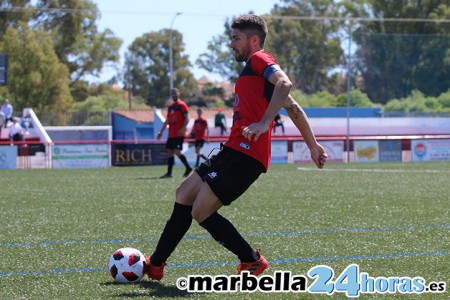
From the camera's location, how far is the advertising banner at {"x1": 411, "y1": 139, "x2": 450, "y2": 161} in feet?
97.5

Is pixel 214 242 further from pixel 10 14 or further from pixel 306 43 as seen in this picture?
pixel 306 43

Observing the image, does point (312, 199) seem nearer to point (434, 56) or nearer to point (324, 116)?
point (434, 56)

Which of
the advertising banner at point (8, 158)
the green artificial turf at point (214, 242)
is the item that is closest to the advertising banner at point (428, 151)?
the advertising banner at point (8, 158)

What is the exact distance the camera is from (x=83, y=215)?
10430 mm

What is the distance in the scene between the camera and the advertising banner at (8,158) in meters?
Answer: 26.4

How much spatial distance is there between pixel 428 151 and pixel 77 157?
12635 millimetres

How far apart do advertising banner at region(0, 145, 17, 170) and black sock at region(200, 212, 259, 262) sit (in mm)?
21856

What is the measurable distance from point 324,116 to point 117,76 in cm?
5302

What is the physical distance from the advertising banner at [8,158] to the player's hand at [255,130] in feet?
73.5

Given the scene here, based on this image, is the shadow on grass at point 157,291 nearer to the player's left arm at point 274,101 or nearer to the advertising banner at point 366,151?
the player's left arm at point 274,101

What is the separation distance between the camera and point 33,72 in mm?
53812

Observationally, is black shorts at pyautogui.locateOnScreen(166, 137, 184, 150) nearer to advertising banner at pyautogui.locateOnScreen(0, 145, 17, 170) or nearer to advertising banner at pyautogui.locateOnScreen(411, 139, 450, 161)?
advertising banner at pyautogui.locateOnScreen(0, 145, 17, 170)

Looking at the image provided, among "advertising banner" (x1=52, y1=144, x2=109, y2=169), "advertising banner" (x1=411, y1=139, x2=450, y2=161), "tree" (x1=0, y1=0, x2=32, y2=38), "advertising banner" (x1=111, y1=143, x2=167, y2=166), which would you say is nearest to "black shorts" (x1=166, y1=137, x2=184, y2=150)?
"advertising banner" (x1=111, y1=143, x2=167, y2=166)

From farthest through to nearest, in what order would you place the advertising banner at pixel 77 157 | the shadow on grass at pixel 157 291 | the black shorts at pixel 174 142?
1. the advertising banner at pixel 77 157
2. the black shorts at pixel 174 142
3. the shadow on grass at pixel 157 291
